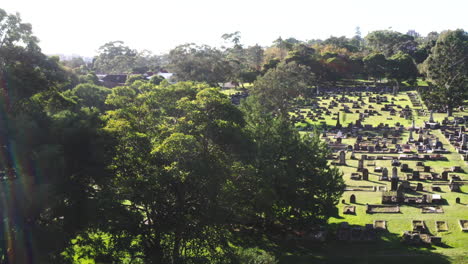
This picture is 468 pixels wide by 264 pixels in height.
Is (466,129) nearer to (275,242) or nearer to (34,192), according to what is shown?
(275,242)

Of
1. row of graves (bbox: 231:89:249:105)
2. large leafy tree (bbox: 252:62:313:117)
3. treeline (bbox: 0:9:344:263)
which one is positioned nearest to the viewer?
treeline (bbox: 0:9:344:263)

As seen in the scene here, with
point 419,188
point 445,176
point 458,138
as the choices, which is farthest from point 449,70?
point 419,188

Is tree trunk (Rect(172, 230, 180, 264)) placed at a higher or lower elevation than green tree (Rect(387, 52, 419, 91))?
lower

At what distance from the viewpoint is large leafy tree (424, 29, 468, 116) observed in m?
55.6

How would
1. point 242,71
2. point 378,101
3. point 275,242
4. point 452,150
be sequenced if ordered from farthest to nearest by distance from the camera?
point 242,71 → point 378,101 → point 452,150 → point 275,242

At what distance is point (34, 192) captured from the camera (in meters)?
12.5

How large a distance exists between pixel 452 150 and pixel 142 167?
102 feet

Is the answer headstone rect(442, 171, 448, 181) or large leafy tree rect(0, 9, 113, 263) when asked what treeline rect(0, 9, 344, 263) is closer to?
large leafy tree rect(0, 9, 113, 263)

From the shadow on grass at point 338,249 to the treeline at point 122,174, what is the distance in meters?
2.30

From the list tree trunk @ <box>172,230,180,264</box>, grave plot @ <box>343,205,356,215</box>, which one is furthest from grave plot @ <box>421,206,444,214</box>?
tree trunk @ <box>172,230,180,264</box>

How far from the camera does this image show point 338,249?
19.1 meters

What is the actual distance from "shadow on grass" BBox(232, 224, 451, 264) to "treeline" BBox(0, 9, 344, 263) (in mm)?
2303

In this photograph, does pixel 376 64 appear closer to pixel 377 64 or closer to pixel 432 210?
pixel 377 64

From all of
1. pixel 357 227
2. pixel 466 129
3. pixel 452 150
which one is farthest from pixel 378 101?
pixel 357 227
